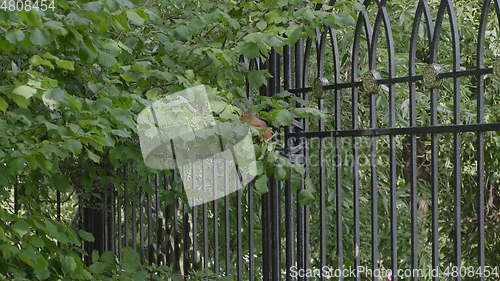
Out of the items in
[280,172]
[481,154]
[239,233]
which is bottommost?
[239,233]

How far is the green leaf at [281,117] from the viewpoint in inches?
117

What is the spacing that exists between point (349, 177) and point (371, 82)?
241 cm

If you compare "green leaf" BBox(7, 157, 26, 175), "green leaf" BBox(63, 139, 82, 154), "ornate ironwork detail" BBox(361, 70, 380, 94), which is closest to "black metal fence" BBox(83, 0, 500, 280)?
"ornate ironwork detail" BBox(361, 70, 380, 94)

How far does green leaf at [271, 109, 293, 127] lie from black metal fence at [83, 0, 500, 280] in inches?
6.5

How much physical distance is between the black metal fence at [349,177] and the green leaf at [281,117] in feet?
0.54

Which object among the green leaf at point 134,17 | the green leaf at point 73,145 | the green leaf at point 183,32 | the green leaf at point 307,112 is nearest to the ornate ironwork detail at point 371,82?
the green leaf at point 307,112

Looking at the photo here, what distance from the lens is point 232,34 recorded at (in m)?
3.21

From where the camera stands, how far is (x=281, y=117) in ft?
9.75

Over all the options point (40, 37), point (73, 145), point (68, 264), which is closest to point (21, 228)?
point (68, 264)

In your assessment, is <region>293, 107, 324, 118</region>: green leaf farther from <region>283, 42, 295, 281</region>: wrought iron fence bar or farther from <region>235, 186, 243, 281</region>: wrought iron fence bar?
<region>235, 186, 243, 281</region>: wrought iron fence bar

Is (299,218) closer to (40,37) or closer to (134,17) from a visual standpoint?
(134,17)

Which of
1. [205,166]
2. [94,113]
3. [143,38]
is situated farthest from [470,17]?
[94,113]

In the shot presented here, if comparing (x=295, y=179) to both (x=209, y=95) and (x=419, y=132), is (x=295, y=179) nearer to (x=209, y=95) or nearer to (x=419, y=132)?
(x=209, y=95)

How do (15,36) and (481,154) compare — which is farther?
(481,154)
